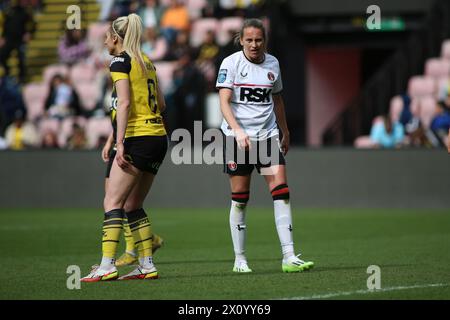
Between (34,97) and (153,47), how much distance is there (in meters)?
3.45

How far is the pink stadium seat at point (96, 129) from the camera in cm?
2248

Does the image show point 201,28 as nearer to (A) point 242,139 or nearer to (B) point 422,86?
(B) point 422,86

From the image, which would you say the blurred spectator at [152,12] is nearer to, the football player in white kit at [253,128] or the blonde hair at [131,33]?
the football player in white kit at [253,128]

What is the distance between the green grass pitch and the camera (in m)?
A: 8.28

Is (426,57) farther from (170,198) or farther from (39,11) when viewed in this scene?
(39,11)

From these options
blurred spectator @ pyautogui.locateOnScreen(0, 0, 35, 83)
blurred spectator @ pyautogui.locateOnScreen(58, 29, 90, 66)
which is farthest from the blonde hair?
blurred spectator @ pyautogui.locateOnScreen(0, 0, 35, 83)

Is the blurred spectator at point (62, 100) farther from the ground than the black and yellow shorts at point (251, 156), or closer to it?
farther from the ground

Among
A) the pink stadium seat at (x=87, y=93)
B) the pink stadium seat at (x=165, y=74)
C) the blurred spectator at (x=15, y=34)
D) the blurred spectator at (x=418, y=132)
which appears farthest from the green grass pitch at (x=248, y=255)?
the blurred spectator at (x=15, y=34)

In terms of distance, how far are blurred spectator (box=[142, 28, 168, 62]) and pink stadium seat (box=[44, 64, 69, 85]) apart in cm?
223

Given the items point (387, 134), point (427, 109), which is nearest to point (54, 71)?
point (387, 134)

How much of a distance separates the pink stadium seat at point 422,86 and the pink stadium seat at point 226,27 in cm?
431

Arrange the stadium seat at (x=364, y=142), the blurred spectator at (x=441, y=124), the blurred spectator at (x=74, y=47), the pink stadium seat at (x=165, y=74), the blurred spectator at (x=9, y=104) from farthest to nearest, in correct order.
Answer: the blurred spectator at (x=74, y=47) → the blurred spectator at (x=9, y=104) → the pink stadium seat at (x=165, y=74) → the stadium seat at (x=364, y=142) → the blurred spectator at (x=441, y=124)

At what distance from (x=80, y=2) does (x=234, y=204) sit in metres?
16.1

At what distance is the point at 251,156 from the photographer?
9641 millimetres
